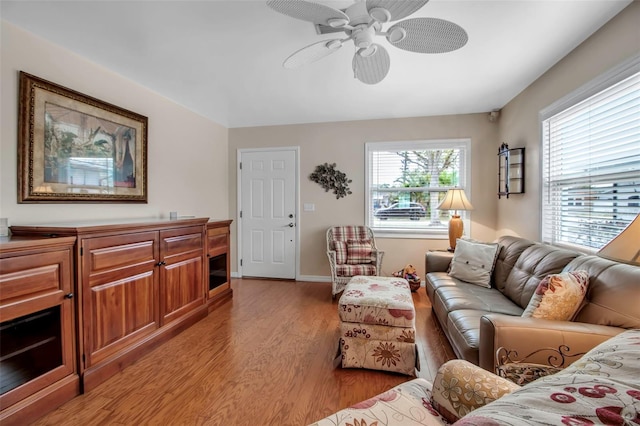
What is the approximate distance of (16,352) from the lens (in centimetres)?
152

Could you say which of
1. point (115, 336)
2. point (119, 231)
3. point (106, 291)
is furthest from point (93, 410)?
point (119, 231)

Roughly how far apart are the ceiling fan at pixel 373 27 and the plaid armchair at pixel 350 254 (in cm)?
229

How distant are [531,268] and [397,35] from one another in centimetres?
192

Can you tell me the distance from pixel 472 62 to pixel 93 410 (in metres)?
3.67

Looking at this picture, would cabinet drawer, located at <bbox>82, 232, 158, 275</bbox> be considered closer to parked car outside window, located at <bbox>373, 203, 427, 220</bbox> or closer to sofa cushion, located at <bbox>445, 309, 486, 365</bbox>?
sofa cushion, located at <bbox>445, 309, 486, 365</bbox>

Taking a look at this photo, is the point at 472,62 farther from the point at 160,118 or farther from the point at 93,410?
the point at 93,410

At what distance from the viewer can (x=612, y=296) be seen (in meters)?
1.41

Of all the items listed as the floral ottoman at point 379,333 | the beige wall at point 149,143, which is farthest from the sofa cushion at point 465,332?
the beige wall at point 149,143

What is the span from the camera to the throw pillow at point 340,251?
366 cm

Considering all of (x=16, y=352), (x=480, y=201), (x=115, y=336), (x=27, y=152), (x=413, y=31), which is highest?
(x=413, y=31)

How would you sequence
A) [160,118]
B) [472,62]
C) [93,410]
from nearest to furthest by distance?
[93,410], [472,62], [160,118]

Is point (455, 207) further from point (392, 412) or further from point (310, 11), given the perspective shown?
point (392, 412)

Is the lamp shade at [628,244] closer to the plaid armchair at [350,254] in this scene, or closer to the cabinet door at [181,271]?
the plaid armchair at [350,254]

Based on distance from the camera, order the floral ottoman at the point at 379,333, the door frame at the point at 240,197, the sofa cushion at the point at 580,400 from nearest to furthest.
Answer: the sofa cushion at the point at 580,400, the floral ottoman at the point at 379,333, the door frame at the point at 240,197
